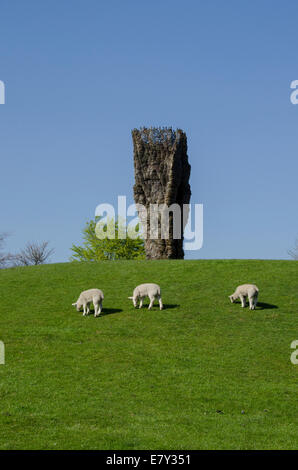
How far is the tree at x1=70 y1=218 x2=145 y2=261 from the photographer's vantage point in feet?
259

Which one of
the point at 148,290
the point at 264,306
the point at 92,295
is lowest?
the point at 264,306

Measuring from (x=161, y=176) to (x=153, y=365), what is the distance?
3461 cm

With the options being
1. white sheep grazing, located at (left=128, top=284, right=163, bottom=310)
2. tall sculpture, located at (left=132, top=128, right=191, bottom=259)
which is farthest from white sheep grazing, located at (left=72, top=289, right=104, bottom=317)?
tall sculpture, located at (left=132, top=128, right=191, bottom=259)

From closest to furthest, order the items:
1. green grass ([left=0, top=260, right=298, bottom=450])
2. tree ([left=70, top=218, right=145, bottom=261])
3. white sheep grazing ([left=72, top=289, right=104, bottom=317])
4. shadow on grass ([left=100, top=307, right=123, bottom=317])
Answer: green grass ([left=0, top=260, right=298, bottom=450]) → white sheep grazing ([left=72, top=289, right=104, bottom=317]) → shadow on grass ([left=100, top=307, right=123, bottom=317]) → tree ([left=70, top=218, right=145, bottom=261])

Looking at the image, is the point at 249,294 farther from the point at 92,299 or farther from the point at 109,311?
the point at 92,299

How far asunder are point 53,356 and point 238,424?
920 centimetres

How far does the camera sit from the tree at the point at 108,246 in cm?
7888

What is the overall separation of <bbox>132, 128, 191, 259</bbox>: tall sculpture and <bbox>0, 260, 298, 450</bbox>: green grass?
18.7 m

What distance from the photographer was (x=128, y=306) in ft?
94.1

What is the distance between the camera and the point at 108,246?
79125 mm

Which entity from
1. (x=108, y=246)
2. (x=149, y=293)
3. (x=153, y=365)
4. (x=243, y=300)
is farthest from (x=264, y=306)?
(x=108, y=246)

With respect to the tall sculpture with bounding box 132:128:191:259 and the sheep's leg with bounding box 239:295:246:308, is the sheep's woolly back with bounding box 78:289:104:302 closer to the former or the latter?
the sheep's leg with bounding box 239:295:246:308

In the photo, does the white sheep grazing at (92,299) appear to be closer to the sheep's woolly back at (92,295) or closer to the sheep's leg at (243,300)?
the sheep's woolly back at (92,295)

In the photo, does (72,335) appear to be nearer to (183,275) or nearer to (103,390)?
(103,390)
